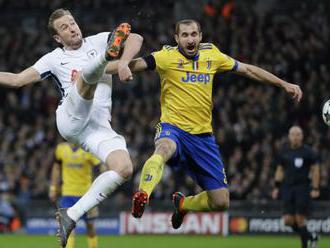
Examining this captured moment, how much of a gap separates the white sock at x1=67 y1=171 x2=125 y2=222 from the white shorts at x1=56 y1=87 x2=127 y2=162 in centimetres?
20

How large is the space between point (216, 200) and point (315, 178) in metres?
5.06

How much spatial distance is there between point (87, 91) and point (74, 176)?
574cm

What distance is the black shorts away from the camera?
14750mm

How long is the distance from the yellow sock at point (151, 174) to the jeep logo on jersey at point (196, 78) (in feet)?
4.11

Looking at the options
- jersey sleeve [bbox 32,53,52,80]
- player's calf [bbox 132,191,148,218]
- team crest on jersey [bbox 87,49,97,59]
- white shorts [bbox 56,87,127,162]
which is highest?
team crest on jersey [bbox 87,49,97,59]

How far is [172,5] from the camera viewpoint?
2631cm

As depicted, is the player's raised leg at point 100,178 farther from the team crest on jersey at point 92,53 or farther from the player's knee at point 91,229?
the player's knee at point 91,229

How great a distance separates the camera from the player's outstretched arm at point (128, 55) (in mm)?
8375

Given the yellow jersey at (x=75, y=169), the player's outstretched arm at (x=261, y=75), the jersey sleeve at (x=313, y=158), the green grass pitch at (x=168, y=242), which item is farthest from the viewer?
the green grass pitch at (x=168, y=242)

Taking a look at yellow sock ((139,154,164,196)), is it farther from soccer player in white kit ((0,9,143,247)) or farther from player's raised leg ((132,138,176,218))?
soccer player in white kit ((0,9,143,247))

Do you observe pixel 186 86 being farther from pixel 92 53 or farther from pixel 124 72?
pixel 124 72

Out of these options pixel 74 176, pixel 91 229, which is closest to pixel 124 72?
pixel 91 229

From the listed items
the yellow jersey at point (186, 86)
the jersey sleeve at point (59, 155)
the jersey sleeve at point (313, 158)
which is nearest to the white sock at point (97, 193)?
the yellow jersey at point (186, 86)

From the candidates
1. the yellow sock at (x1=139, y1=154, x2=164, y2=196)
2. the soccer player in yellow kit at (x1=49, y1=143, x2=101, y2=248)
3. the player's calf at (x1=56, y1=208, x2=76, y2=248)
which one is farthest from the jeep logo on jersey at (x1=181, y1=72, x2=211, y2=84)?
the soccer player in yellow kit at (x1=49, y1=143, x2=101, y2=248)
